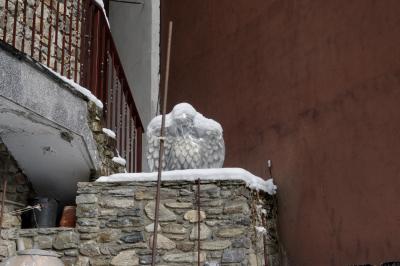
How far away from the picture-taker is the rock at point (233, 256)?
471 cm

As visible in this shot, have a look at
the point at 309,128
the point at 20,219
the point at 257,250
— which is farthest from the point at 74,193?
the point at 309,128

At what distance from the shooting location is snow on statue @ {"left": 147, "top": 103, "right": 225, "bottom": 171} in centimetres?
537

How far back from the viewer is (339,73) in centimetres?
560

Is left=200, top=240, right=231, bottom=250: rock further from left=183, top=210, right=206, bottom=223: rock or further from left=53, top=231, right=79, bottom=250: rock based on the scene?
left=53, top=231, right=79, bottom=250: rock

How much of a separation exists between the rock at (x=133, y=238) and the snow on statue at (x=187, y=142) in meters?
0.75

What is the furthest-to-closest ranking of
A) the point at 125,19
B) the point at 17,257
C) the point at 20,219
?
the point at 125,19 < the point at 20,219 < the point at 17,257

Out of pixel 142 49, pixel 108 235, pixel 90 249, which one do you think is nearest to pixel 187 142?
pixel 108 235

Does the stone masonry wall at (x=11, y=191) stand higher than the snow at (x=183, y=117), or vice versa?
the snow at (x=183, y=117)

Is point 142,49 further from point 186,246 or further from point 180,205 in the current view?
point 186,246

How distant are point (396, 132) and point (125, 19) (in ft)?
16.9

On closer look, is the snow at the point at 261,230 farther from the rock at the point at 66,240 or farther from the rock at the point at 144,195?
the rock at the point at 66,240

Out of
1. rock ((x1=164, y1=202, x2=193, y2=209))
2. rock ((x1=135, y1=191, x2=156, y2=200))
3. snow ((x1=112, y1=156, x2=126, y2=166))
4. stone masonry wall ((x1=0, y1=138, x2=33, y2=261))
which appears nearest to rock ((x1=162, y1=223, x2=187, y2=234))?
rock ((x1=164, y1=202, x2=193, y2=209))

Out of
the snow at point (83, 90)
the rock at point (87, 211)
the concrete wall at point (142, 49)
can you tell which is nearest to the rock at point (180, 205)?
the rock at point (87, 211)

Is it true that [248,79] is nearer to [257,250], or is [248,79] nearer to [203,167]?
[203,167]
